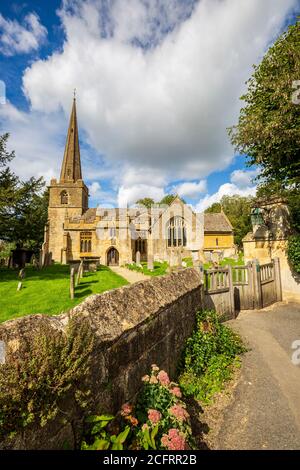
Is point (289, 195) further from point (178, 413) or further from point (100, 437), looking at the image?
point (100, 437)

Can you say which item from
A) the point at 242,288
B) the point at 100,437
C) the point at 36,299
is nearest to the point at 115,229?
the point at 36,299

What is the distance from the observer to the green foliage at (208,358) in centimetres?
470

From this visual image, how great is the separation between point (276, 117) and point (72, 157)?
1533 inches

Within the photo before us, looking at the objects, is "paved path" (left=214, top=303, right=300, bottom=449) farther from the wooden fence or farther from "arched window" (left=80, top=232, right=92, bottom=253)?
"arched window" (left=80, top=232, right=92, bottom=253)

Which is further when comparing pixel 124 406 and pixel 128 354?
pixel 128 354

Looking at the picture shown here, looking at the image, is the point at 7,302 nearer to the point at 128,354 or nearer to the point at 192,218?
the point at 128,354

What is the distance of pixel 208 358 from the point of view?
5551 millimetres

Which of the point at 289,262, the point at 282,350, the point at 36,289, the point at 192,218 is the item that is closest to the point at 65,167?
the point at 192,218

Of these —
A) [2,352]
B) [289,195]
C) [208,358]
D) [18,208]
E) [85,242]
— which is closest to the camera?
[2,352]

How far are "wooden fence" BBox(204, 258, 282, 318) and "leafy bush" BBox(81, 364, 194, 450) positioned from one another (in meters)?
5.14

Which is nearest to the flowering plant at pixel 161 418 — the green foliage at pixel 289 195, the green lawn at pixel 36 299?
the green lawn at pixel 36 299

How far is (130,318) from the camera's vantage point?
3.22 m

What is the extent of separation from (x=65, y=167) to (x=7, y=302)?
121 feet

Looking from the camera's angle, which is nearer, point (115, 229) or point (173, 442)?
point (173, 442)
